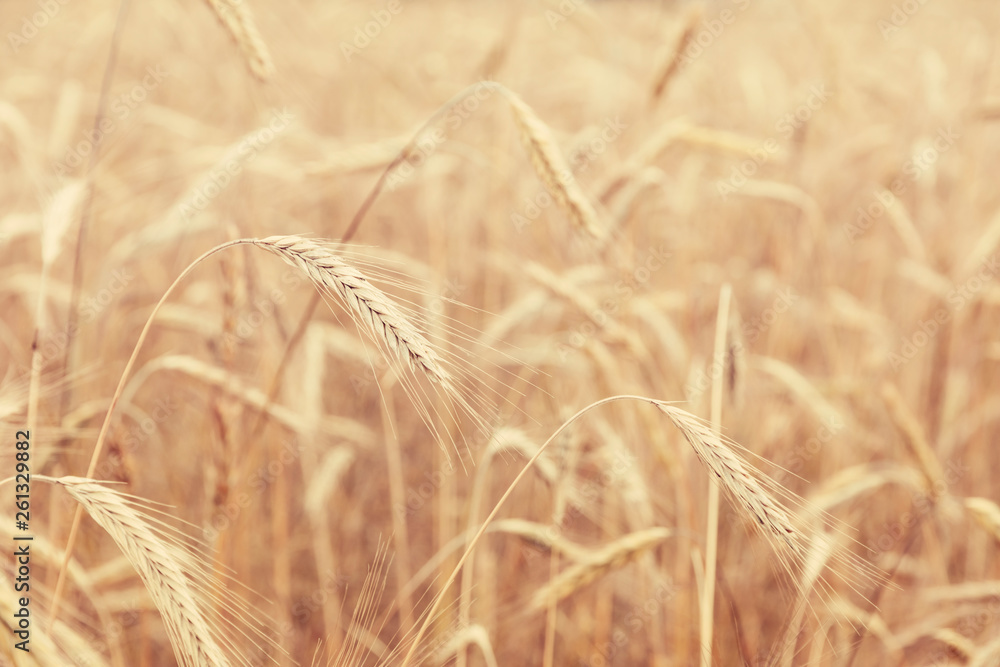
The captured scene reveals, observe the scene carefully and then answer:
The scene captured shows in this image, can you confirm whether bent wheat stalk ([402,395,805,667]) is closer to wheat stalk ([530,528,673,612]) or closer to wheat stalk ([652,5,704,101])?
wheat stalk ([530,528,673,612])

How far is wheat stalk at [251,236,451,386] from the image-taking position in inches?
37.9

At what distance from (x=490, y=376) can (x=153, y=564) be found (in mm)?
530

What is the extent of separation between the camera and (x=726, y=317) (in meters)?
1.48

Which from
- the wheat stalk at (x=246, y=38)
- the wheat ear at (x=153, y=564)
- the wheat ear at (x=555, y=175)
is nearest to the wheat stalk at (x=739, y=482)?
the wheat ear at (x=555, y=175)

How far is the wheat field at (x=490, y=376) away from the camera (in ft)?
4.36

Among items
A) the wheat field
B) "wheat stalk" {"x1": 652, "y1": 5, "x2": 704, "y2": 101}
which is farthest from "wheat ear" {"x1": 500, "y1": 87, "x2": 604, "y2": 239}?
"wheat stalk" {"x1": 652, "y1": 5, "x2": 704, "y2": 101}

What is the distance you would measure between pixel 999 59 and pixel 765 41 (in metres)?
3.05

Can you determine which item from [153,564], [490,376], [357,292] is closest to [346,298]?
[357,292]

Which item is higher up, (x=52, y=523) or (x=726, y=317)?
(x=726, y=317)

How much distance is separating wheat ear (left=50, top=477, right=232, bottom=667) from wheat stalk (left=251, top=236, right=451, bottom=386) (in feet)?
1.35

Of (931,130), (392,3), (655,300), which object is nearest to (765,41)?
(931,130)

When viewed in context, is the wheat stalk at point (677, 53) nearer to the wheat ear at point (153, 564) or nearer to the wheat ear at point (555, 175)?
the wheat ear at point (555, 175)

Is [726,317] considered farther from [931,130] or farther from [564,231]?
[931,130]

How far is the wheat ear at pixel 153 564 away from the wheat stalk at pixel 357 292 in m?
0.41
